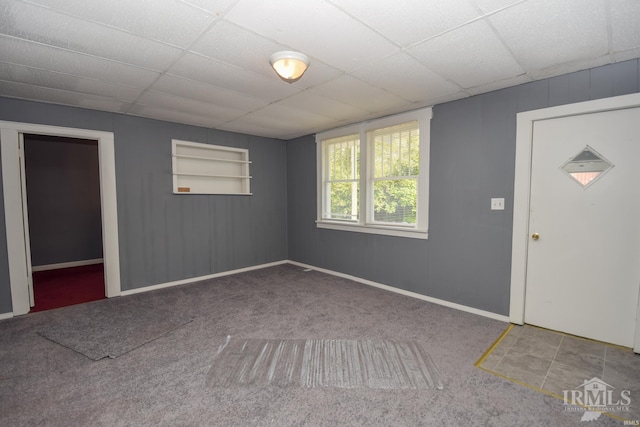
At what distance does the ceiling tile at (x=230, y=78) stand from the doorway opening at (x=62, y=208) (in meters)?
3.88

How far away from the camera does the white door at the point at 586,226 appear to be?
2.45 m

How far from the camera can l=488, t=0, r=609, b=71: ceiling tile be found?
1739 mm

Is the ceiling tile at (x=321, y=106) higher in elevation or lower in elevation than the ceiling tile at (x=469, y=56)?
higher

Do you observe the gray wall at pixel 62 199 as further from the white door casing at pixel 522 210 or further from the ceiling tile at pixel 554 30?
the white door casing at pixel 522 210

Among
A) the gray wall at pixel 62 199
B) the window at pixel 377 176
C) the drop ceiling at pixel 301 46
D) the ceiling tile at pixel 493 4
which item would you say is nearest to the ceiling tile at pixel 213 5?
the drop ceiling at pixel 301 46

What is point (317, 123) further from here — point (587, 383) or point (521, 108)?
point (587, 383)

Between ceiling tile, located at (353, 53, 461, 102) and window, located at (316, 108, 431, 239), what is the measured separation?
54 cm

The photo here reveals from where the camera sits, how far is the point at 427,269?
3.73 metres

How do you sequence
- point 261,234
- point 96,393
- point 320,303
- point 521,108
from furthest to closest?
point 261,234 → point 320,303 → point 521,108 → point 96,393

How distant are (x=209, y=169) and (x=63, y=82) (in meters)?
2.20

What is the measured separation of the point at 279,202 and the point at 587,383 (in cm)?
479

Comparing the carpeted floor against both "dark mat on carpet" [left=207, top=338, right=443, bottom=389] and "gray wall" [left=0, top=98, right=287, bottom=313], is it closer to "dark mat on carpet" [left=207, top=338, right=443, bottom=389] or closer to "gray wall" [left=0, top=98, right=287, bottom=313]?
"dark mat on carpet" [left=207, top=338, right=443, bottom=389]

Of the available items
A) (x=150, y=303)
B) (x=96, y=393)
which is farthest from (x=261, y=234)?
(x=96, y=393)

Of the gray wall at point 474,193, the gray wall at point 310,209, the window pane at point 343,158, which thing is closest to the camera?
the gray wall at point 474,193
